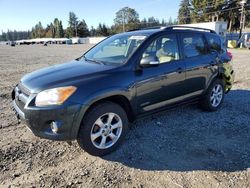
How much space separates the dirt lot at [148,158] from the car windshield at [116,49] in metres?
1.36

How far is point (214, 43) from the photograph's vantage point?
18.7 ft

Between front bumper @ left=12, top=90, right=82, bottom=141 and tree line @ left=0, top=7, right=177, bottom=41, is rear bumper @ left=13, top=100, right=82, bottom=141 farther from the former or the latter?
tree line @ left=0, top=7, right=177, bottom=41

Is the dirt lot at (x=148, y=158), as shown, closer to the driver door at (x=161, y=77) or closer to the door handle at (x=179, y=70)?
the driver door at (x=161, y=77)

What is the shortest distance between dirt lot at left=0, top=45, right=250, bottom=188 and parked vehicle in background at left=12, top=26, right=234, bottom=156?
0.39 metres

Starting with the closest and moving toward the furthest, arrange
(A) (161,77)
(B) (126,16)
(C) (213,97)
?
(A) (161,77), (C) (213,97), (B) (126,16)

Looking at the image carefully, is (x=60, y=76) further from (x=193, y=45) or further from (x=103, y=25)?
(x=103, y=25)

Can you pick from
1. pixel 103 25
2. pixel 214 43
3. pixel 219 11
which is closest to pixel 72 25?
pixel 103 25

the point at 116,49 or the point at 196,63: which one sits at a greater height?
the point at 116,49

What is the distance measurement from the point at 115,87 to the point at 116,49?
1203mm

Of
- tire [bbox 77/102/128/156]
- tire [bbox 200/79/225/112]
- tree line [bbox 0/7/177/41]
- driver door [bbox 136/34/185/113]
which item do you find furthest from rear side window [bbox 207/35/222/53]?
tree line [bbox 0/7/177/41]

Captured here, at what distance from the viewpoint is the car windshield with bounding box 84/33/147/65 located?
13.7 ft

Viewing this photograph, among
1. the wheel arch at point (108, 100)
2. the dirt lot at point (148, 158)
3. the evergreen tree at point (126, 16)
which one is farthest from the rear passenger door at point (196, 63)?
the evergreen tree at point (126, 16)

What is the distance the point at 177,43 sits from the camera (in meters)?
4.72

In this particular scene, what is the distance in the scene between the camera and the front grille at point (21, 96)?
11.6 ft
